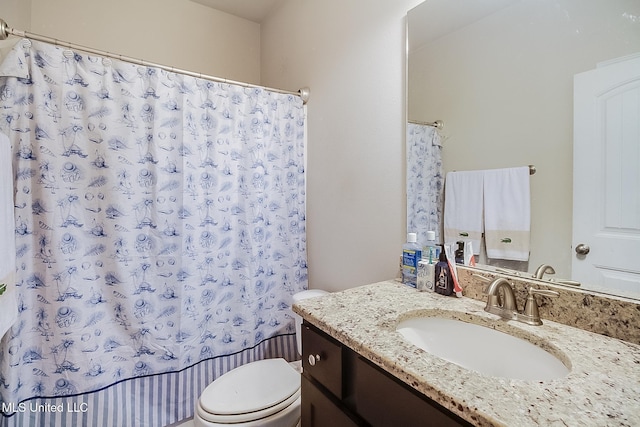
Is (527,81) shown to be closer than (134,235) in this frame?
Yes

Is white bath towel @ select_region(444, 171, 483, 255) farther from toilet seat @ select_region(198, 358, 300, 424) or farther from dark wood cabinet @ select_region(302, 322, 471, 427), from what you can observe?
toilet seat @ select_region(198, 358, 300, 424)

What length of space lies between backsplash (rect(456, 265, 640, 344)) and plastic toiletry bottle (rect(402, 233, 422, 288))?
1.05 ft

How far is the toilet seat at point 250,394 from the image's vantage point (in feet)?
3.63

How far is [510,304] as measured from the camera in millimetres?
862

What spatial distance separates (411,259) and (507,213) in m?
0.38

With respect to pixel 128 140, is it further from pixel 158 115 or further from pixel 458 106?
pixel 458 106

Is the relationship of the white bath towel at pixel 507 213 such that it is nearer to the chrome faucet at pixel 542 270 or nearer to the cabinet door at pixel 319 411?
the chrome faucet at pixel 542 270

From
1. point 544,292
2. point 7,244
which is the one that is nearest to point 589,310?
point 544,292

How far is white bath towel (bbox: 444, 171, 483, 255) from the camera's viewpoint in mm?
1084

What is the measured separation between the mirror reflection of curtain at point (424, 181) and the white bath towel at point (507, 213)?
0.19 meters

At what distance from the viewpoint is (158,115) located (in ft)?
4.80

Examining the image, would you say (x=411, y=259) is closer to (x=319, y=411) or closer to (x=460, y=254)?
(x=460, y=254)

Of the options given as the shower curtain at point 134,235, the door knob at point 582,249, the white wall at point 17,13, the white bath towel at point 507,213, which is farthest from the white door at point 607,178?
the white wall at point 17,13

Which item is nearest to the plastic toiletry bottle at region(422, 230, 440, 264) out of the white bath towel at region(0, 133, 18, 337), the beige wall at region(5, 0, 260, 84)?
the white bath towel at region(0, 133, 18, 337)
